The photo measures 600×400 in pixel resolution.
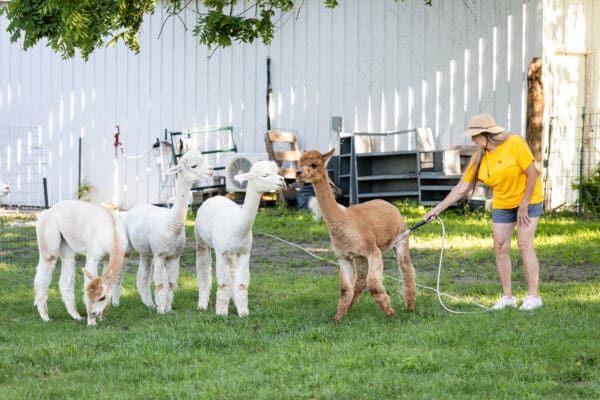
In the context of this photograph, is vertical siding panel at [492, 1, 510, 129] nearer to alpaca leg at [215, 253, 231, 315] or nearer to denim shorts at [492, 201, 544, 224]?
denim shorts at [492, 201, 544, 224]

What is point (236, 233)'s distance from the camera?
28.7ft

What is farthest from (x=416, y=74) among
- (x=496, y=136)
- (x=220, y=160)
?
(x=496, y=136)

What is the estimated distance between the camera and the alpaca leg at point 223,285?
8867 millimetres

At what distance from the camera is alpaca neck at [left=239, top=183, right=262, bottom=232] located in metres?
8.65

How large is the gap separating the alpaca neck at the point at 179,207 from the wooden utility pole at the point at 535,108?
8.92 meters

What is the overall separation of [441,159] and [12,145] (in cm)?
1093

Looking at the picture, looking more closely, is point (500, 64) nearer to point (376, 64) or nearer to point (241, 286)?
point (376, 64)

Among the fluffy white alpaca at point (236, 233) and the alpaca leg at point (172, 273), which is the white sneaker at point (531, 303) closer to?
the fluffy white alpaca at point (236, 233)

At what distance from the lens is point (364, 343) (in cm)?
732

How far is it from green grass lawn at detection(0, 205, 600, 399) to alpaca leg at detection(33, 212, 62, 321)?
0.69 ft

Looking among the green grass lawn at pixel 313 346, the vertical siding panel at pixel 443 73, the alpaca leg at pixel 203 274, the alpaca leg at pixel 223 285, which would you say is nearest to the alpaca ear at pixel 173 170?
the alpaca leg at pixel 203 274

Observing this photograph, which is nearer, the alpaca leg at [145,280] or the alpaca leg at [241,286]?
the alpaca leg at [241,286]

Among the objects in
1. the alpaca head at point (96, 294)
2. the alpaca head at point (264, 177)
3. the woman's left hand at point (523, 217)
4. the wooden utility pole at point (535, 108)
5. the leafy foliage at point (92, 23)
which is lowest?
the alpaca head at point (96, 294)

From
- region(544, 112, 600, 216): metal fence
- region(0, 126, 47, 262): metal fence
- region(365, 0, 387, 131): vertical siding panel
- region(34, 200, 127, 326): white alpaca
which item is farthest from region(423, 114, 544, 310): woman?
region(0, 126, 47, 262): metal fence
